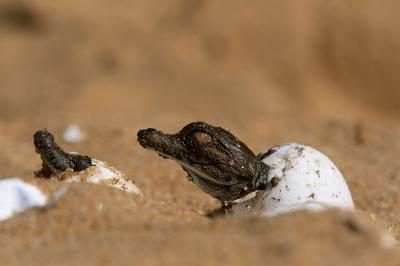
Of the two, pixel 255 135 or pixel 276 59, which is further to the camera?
pixel 276 59

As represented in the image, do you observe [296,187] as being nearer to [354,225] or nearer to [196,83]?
[354,225]

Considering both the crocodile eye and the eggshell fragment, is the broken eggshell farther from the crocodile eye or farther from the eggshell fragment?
the eggshell fragment

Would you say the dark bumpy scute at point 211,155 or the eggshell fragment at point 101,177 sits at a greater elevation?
the dark bumpy scute at point 211,155

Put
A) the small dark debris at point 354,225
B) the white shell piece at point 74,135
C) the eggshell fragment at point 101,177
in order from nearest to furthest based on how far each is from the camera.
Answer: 1. the small dark debris at point 354,225
2. the eggshell fragment at point 101,177
3. the white shell piece at point 74,135

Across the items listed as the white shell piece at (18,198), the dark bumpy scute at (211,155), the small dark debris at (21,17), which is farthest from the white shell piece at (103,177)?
the small dark debris at (21,17)

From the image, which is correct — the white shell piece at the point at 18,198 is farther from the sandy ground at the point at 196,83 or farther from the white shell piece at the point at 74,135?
the white shell piece at the point at 74,135

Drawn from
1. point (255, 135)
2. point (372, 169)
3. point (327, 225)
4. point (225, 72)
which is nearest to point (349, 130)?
point (255, 135)

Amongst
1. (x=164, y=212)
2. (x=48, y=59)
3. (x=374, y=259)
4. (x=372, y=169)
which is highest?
(x=48, y=59)

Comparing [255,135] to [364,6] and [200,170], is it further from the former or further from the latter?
[364,6]

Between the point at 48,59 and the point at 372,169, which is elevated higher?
the point at 48,59
